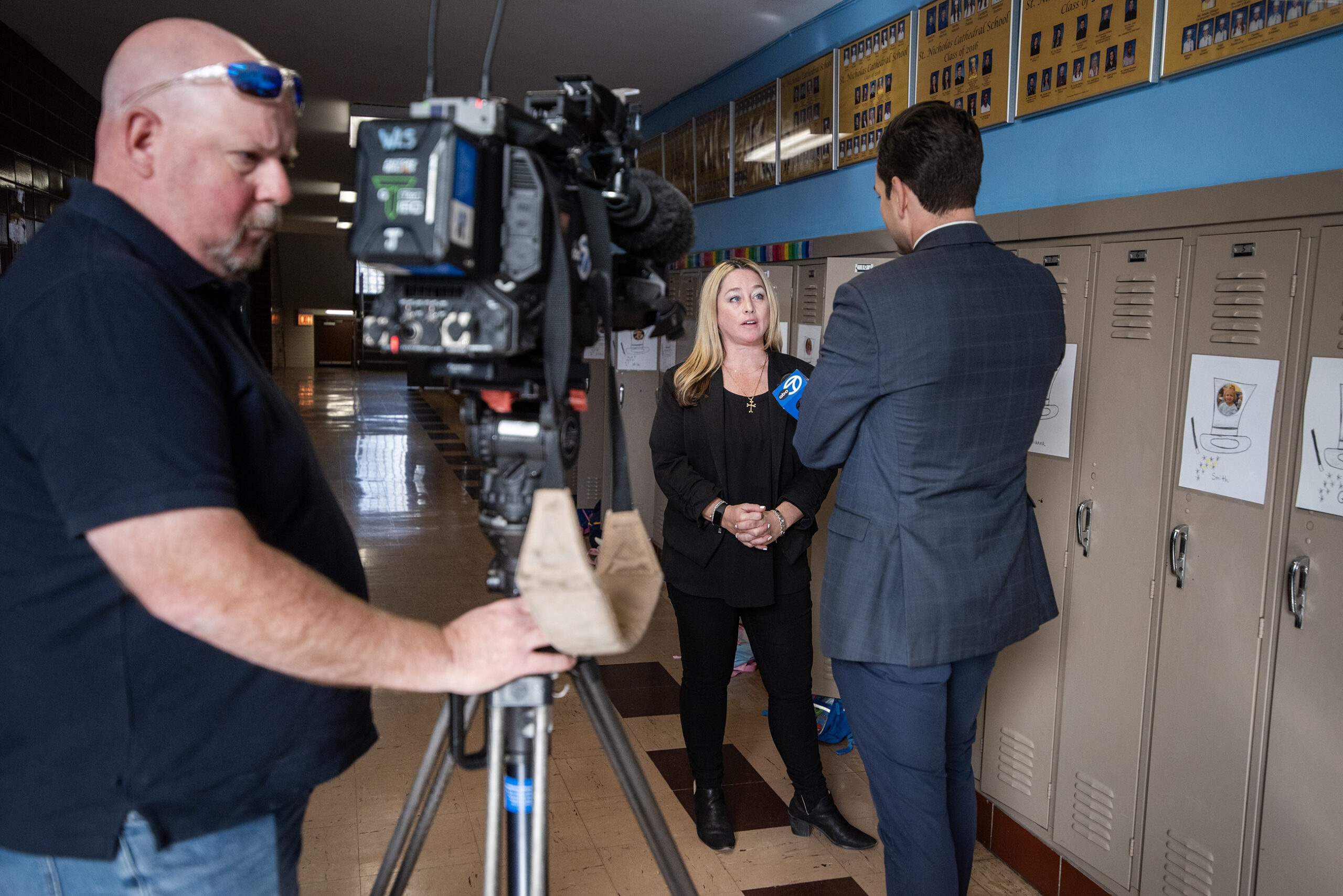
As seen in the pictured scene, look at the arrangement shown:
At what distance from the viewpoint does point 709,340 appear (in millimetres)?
2797

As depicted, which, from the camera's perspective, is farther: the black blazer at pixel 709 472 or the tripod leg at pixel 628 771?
the black blazer at pixel 709 472

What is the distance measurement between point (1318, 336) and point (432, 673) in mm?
1805

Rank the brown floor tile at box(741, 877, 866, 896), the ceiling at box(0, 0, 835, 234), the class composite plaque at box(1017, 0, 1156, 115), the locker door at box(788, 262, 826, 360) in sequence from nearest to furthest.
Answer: the class composite plaque at box(1017, 0, 1156, 115) → the brown floor tile at box(741, 877, 866, 896) → the locker door at box(788, 262, 826, 360) → the ceiling at box(0, 0, 835, 234)

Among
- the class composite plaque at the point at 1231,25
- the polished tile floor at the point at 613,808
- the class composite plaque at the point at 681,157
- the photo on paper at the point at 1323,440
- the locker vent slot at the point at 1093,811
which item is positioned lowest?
the polished tile floor at the point at 613,808

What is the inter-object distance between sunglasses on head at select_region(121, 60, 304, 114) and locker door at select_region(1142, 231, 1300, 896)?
6.17 ft

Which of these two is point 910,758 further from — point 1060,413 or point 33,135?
point 33,135

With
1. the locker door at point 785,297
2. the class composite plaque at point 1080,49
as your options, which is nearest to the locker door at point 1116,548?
the class composite plaque at point 1080,49

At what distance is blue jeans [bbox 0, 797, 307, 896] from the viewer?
3.32 feet

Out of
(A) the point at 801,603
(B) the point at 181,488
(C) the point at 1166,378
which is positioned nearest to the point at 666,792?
(A) the point at 801,603

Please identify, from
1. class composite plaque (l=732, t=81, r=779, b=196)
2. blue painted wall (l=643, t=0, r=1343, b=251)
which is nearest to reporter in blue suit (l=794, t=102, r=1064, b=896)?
blue painted wall (l=643, t=0, r=1343, b=251)

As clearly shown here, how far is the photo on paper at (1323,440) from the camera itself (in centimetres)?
179

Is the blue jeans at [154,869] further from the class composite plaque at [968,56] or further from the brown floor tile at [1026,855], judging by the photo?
the class composite plaque at [968,56]

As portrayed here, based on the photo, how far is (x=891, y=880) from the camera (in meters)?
1.98

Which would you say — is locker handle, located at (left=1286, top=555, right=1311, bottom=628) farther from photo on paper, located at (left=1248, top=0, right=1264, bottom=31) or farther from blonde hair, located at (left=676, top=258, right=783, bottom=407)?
blonde hair, located at (left=676, top=258, right=783, bottom=407)
